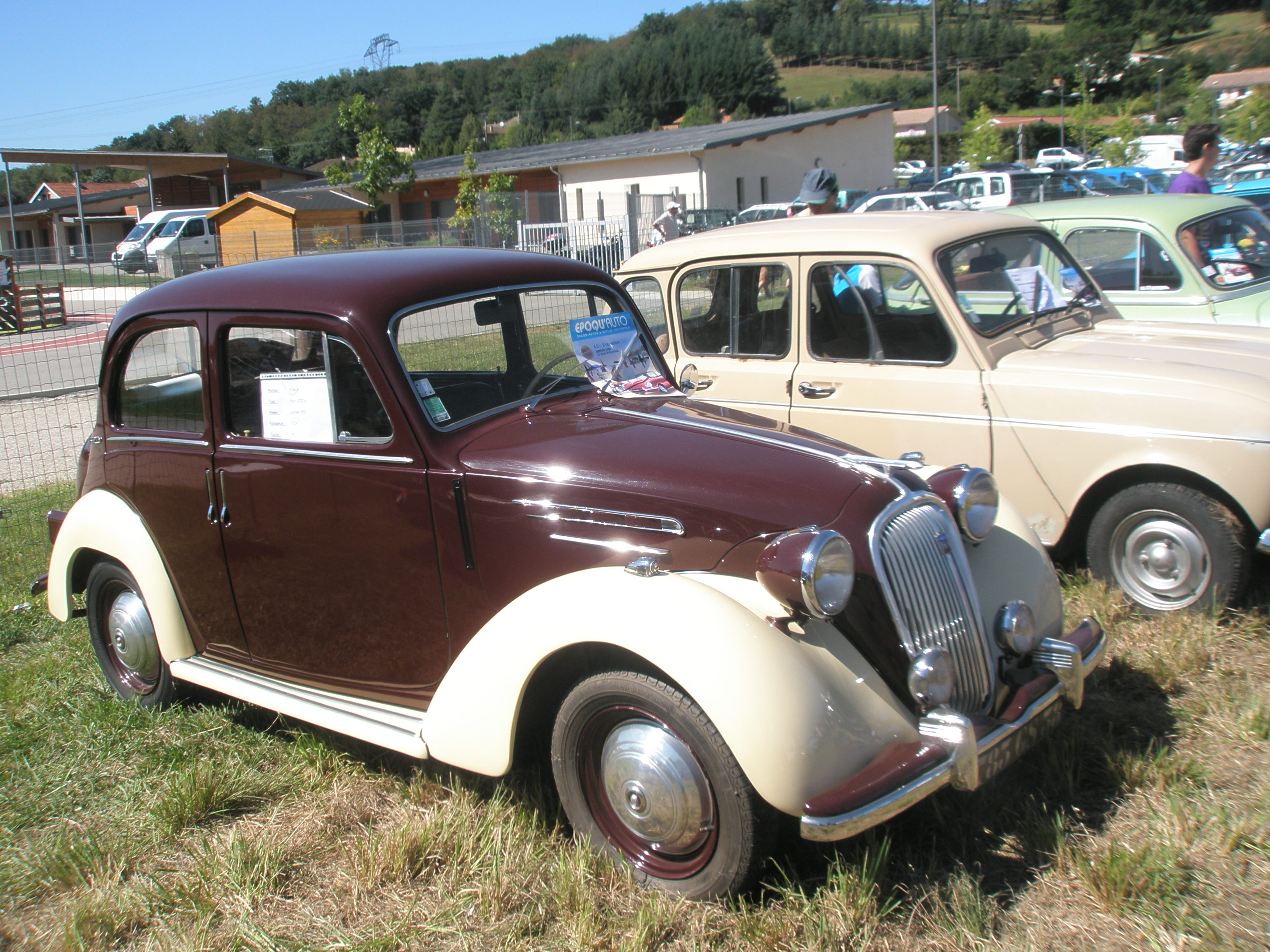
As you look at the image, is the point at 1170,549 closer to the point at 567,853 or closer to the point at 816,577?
the point at 816,577

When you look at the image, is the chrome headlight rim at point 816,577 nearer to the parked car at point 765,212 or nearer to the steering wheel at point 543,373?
the steering wheel at point 543,373

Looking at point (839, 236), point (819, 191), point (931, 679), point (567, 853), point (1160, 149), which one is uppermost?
point (1160, 149)

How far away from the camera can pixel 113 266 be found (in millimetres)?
21453

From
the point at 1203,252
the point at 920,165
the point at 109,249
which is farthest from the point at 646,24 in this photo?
the point at 1203,252

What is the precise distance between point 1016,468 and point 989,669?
182 cm

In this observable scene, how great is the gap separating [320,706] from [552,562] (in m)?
1.04

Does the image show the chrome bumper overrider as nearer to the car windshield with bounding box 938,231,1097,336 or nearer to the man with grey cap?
the car windshield with bounding box 938,231,1097,336

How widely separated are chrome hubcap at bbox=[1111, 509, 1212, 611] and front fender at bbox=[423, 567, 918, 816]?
2.19 m

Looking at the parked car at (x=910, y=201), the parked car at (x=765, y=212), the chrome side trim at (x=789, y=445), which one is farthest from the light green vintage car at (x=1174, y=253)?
the parked car at (x=765, y=212)

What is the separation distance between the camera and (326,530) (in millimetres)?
3131

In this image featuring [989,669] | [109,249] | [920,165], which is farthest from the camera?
[920,165]

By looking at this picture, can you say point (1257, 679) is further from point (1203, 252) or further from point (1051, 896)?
point (1203, 252)

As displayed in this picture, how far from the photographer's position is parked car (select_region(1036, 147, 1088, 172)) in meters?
40.2

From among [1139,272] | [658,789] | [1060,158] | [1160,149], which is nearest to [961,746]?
[658,789]
